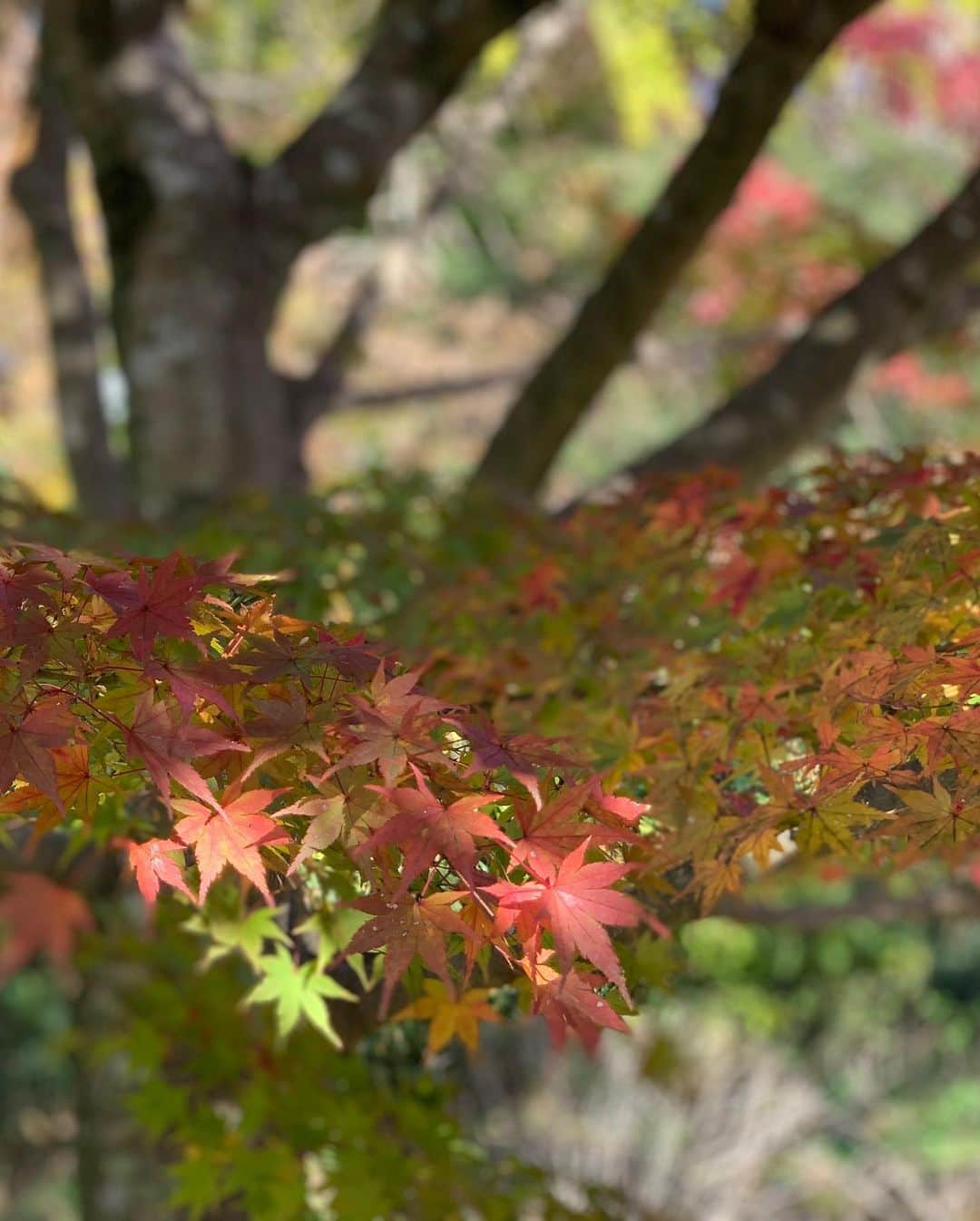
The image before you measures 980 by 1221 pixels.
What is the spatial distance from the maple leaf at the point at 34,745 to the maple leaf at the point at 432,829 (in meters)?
0.22

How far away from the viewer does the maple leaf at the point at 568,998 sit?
0.93 m

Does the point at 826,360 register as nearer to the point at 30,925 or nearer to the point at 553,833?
the point at 553,833

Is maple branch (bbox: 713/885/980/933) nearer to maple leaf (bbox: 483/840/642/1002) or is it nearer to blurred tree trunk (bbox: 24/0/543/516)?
blurred tree trunk (bbox: 24/0/543/516)

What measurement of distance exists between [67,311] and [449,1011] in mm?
3080

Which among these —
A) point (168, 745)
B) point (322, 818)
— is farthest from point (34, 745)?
point (322, 818)

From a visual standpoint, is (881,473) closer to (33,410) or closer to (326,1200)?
(326,1200)

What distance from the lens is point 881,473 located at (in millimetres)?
1743

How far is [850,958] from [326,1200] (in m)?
5.08

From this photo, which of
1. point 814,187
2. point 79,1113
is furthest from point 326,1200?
point 814,187

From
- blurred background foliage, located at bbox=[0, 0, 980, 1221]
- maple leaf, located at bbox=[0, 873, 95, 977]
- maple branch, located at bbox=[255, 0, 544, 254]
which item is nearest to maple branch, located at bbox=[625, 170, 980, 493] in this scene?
blurred background foliage, located at bbox=[0, 0, 980, 1221]

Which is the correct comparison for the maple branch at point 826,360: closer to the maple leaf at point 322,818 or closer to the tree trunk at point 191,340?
the tree trunk at point 191,340

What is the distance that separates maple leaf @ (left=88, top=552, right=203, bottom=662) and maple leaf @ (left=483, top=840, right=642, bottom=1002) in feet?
1.00

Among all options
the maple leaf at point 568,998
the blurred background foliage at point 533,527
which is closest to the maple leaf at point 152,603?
the maple leaf at point 568,998

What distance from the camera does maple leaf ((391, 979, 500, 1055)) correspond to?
1.33 meters
